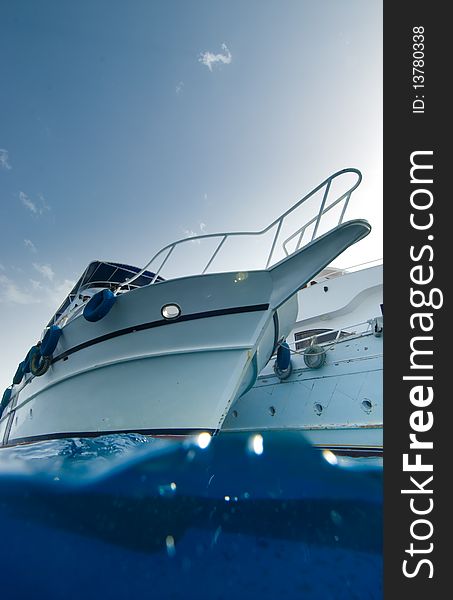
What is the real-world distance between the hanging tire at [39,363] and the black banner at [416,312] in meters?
7.81

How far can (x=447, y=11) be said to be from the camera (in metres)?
Result: 2.93

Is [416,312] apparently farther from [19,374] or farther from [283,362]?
[19,374]

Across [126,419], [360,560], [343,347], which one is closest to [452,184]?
[360,560]

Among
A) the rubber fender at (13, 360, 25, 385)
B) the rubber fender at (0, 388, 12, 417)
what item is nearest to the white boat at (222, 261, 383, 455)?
the rubber fender at (13, 360, 25, 385)

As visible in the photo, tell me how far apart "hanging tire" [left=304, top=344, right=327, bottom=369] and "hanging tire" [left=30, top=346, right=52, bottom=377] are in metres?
7.56

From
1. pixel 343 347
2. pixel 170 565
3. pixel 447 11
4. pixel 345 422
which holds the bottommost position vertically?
pixel 170 565

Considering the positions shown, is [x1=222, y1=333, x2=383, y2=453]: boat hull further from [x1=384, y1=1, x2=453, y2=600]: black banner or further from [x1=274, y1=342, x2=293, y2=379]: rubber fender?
[x1=384, y1=1, x2=453, y2=600]: black banner

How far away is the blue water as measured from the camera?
253 cm

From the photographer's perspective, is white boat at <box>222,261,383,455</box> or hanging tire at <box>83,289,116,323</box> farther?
white boat at <box>222,261,383,455</box>

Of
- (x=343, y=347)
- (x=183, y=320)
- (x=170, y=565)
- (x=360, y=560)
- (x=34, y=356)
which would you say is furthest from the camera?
(x=343, y=347)

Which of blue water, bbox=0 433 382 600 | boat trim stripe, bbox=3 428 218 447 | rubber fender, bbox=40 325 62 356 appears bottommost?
blue water, bbox=0 433 382 600

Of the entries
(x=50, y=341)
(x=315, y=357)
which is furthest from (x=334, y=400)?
(x=50, y=341)

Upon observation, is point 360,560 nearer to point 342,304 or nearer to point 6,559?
point 6,559

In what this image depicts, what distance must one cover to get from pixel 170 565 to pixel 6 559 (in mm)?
1696
